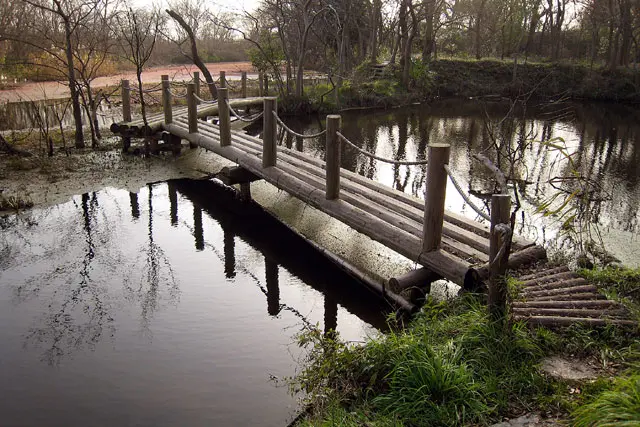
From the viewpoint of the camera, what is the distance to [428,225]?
510cm

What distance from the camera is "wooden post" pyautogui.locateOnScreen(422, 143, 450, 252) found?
4.82 metres

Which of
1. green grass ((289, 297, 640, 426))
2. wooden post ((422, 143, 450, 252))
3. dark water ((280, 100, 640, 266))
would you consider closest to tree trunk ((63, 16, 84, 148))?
dark water ((280, 100, 640, 266))

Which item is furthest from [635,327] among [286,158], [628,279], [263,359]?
[286,158]

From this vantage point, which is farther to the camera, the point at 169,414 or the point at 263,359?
the point at 263,359

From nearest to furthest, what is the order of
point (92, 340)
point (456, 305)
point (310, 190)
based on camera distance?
point (456, 305) → point (92, 340) → point (310, 190)

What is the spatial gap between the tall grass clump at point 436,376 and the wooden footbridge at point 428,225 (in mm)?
347

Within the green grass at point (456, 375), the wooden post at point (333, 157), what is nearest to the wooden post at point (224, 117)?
the wooden post at point (333, 157)

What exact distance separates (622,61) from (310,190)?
85.0 ft

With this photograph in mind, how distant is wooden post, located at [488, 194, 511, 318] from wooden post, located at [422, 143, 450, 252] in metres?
0.90

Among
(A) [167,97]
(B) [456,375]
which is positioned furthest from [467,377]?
(A) [167,97]

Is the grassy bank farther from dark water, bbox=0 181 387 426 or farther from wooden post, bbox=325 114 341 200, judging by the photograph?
wooden post, bbox=325 114 341 200

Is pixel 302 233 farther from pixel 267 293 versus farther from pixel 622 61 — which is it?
pixel 622 61

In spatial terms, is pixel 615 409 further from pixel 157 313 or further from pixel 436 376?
pixel 157 313

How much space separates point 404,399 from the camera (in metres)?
3.56
